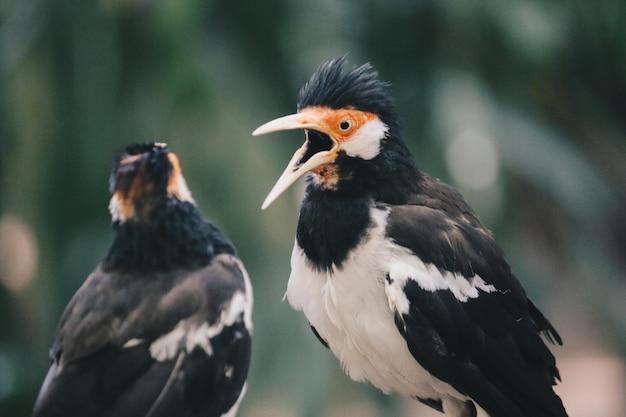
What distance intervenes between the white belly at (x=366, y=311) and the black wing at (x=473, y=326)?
4 centimetres

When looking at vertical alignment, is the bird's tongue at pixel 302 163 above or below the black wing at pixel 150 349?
above

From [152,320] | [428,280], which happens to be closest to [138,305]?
[152,320]

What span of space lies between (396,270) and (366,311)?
102mm

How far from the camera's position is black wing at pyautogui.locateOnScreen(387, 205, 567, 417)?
1706 mm

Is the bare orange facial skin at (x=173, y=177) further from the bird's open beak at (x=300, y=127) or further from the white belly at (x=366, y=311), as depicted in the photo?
the white belly at (x=366, y=311)

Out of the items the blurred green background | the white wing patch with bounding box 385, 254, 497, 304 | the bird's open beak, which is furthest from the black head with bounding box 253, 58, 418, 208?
the blurred green background

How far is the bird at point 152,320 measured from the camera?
144 cm

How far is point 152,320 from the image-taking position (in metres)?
1.46

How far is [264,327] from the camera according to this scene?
3.44 metres

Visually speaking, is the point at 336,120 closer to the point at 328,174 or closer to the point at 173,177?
the point at 328,174

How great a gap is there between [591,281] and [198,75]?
1.96m

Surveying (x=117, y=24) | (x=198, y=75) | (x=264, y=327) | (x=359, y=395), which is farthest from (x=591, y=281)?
(x=117, y=24)

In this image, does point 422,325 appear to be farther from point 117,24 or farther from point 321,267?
point 117,24

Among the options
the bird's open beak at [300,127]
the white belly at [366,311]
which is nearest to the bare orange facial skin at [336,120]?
the bird's open beak at [300,127]
